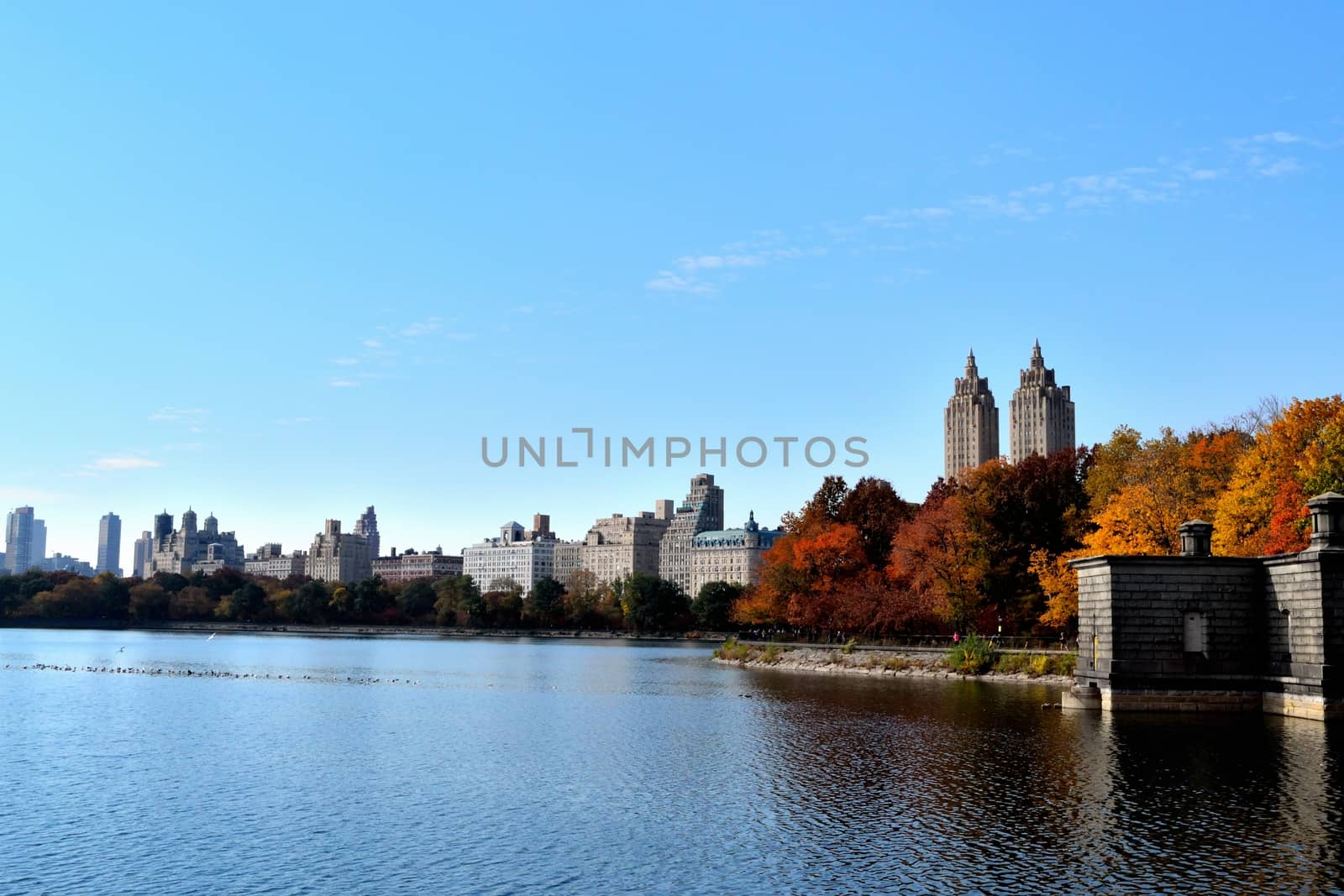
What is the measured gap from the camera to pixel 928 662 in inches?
3140

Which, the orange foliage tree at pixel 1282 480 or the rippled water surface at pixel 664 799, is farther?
the orange foliage tree at pixel 1282 480

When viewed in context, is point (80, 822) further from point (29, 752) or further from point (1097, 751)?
point (1097, 751)

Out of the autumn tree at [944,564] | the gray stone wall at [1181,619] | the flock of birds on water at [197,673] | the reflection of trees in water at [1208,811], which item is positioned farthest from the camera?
the flock of birds on water at [197,673]

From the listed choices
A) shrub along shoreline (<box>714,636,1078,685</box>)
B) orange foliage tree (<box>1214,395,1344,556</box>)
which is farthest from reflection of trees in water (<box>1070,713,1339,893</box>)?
shrub along shoreline (<box>714,636,1078,685</box>)

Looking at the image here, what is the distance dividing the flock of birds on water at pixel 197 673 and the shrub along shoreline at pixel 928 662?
92.7 ft

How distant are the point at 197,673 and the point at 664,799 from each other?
2579 inches

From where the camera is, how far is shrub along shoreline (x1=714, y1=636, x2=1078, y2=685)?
69250 mm

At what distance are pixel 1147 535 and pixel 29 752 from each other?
53.6 metres

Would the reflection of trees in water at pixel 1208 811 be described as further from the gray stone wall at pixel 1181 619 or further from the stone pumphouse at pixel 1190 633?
the gray stone wall at pixel 1181 619

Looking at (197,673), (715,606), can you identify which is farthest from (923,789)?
(715,606)

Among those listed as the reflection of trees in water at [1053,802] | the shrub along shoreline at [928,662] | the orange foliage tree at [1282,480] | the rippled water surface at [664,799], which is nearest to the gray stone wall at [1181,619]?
the reflection of trees in water at [1053,802]

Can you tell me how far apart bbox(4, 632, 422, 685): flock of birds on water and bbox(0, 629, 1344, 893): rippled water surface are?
20491mm

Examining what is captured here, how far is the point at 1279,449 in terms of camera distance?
6166 centimetres

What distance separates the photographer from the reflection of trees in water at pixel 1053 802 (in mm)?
24156
